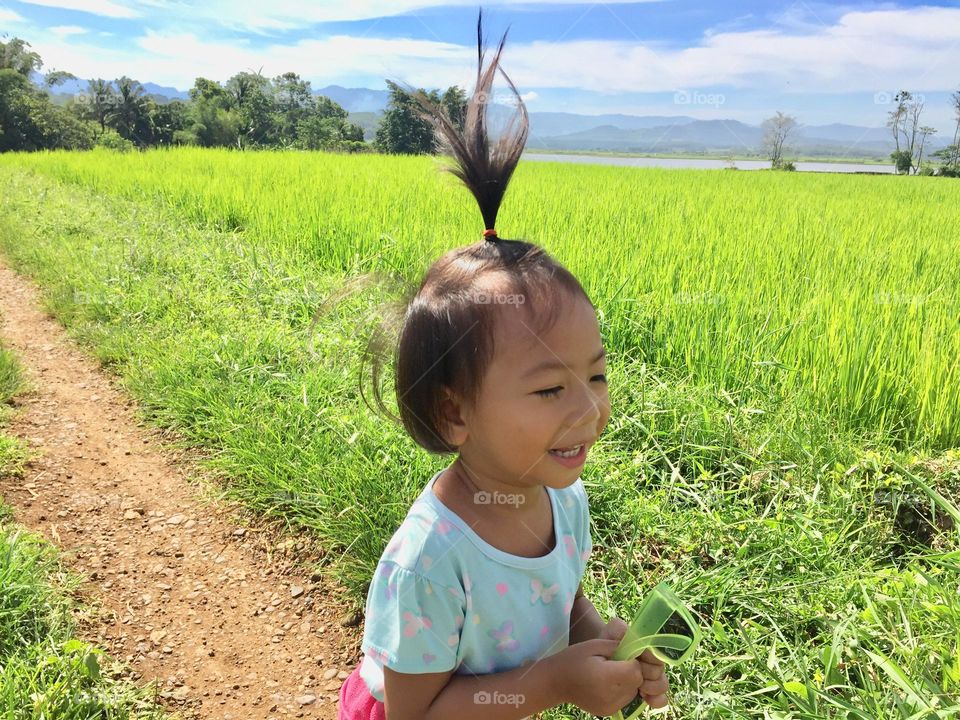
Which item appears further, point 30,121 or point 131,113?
point 131,113

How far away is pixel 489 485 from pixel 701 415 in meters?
1.62

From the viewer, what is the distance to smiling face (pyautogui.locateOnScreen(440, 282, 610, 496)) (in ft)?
3.41

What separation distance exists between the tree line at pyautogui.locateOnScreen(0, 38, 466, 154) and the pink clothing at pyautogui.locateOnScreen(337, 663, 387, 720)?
64.3 ft

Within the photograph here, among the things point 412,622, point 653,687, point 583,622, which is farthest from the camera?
point 583,622

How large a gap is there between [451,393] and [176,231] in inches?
228

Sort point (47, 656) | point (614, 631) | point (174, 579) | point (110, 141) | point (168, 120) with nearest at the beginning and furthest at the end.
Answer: point (614, 631) < point (47, 656) < point (174, 579) < point (110, 141) < point (168, 120)

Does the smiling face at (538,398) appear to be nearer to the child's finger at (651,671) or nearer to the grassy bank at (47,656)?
the child's finger at (651,671)

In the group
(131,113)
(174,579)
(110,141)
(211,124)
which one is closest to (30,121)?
(110,141)

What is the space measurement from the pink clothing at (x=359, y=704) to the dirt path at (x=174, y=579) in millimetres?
608

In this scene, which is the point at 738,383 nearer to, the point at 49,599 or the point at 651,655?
the point at 651,655

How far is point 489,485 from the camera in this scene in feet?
3.77

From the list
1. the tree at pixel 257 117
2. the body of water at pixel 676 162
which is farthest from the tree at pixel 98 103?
the body of water at pixel 676 162

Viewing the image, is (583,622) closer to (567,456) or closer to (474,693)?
(474,693)

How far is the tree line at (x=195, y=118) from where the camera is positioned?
101 feet
